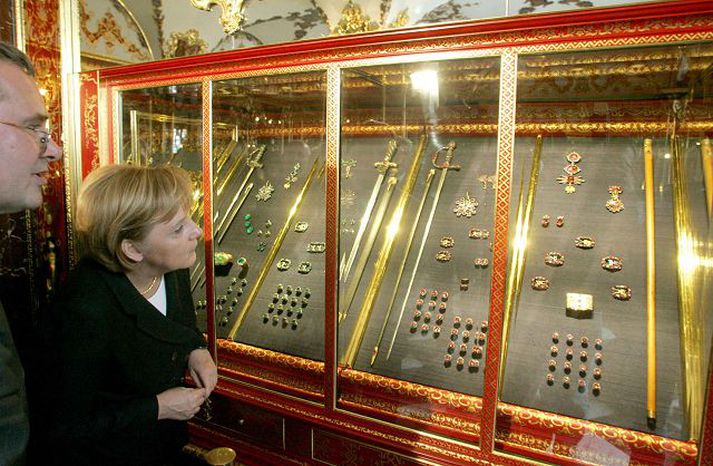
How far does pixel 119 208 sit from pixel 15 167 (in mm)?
330

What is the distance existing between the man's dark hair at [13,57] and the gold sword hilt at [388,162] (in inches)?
58.0

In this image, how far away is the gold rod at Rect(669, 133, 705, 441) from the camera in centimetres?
160

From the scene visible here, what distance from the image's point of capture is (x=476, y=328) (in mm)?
2029

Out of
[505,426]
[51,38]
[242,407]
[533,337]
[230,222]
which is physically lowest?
[242,407]

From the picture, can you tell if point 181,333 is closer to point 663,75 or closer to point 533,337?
point 533,337

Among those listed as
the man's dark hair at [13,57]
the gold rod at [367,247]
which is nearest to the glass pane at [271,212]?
the gold rod at [367,247]

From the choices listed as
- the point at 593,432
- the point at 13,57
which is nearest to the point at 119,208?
the point at 13,57

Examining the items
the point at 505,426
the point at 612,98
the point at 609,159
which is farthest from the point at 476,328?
the point at 612,98

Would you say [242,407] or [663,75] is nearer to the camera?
[663,75]

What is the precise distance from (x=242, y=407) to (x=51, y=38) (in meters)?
2.39

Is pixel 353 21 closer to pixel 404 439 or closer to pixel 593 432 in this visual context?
pixel 404 439

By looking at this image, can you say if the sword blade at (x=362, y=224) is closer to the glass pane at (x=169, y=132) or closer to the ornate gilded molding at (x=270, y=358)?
the ornate gilded molding at (x=270, y=358)

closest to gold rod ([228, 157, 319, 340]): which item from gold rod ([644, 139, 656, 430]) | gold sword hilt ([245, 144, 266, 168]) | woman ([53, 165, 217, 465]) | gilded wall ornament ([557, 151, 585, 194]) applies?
gold sword hilt ([245, 144, 266, 168])

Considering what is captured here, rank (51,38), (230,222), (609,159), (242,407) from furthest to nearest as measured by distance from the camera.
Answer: (51,38)
(230,222)
(242,407)
(609,159)
